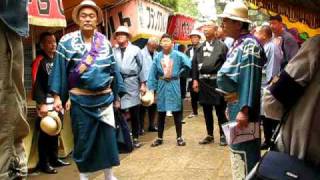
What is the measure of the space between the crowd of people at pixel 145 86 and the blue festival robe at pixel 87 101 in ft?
0.04

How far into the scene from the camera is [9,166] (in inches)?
91.1

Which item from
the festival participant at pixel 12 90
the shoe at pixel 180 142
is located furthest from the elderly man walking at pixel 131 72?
the festival participant at pixel 12 90

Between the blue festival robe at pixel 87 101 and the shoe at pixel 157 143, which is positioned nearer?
the blue festival robe at pixel 87 101

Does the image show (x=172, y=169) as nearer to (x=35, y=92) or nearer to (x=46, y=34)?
(x=35, y=92)

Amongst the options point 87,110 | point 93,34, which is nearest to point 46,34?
point 93,34

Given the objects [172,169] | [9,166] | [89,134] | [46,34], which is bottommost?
[172,169]

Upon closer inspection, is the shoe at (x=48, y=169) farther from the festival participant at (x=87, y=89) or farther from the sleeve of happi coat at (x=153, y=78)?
the sleeve of happi coat at (x=153, y=78)

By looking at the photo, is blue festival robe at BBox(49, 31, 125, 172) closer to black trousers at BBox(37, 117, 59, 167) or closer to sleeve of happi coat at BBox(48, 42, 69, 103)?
sleeve of happi coat at BBox(48, 42, 69, 103)

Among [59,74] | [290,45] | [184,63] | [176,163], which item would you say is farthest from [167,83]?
[59,74]

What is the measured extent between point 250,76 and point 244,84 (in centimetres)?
9

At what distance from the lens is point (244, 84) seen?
4.20 meters

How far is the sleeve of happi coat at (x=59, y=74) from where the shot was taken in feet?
16.9

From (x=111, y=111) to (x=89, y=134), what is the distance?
0.36 meters

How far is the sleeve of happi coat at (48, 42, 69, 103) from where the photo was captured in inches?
203
